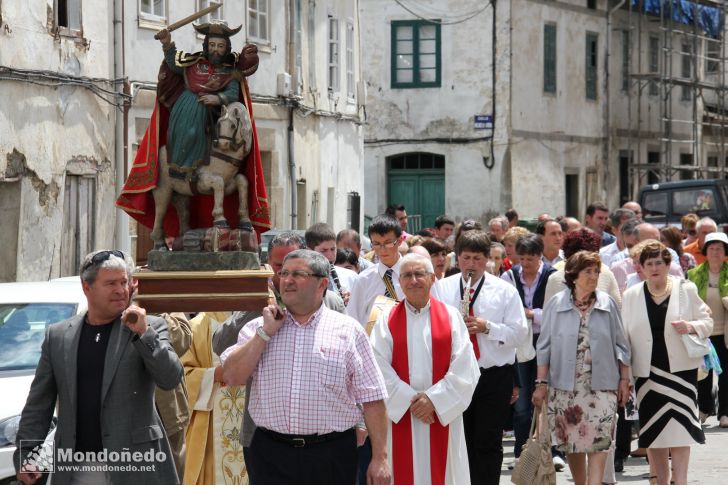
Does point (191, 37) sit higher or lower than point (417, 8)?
lower

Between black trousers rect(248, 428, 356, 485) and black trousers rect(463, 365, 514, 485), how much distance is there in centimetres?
308

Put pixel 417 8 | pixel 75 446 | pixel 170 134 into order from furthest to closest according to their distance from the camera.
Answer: pixel 417 8 < pixel 170 134 < pixel 75 446

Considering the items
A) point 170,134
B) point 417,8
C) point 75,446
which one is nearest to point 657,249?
point 170,134

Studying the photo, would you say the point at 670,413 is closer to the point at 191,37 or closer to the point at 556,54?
the point at 191,37

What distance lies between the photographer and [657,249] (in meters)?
11.5

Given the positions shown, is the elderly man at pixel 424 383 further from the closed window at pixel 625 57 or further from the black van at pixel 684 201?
the closed window at pixel 625 57

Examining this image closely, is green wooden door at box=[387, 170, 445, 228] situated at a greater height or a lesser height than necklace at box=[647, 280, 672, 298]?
greater

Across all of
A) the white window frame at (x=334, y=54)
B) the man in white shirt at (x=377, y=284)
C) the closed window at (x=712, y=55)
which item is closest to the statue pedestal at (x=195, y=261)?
the man in white shirt at (x=377, y=284)

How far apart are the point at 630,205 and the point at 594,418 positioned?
35.5 ft

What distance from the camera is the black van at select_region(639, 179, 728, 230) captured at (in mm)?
29844

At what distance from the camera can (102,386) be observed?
7.07 m

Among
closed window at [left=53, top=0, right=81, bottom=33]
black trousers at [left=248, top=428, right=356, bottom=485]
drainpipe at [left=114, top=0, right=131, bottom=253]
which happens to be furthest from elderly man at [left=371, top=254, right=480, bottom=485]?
drainpipe at [left=114, top=0, right=131, bottom=253]

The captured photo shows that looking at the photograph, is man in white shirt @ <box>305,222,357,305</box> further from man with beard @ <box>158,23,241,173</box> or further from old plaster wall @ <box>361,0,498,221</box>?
old plaster wall @ <box>361,0,498,221</box>

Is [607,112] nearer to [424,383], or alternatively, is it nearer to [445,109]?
[445,109]
